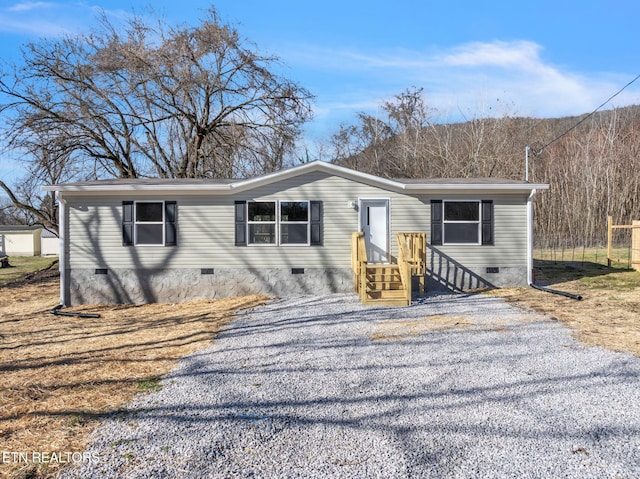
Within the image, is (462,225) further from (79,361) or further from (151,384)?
(79,361)

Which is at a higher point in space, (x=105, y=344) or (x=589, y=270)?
(x=589, y=270)

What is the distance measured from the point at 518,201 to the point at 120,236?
9.54 m

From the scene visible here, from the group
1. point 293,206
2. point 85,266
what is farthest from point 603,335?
point 85,266

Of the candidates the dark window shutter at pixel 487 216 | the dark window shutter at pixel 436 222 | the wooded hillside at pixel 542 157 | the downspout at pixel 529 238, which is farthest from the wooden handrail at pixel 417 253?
the wooded hillside at pixel 542 157

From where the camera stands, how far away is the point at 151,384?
4.66m

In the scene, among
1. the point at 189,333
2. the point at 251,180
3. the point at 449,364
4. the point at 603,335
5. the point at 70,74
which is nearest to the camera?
the point at 449,364

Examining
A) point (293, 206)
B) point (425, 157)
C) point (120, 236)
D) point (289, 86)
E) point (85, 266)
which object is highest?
point (289, 86)

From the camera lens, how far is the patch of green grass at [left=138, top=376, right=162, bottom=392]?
4.51 meters

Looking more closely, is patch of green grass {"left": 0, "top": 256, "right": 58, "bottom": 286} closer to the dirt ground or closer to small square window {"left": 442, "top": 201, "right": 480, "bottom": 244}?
the dirt ground

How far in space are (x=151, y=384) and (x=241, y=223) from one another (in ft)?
21.2

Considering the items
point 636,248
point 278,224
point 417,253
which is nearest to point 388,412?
point 417,253

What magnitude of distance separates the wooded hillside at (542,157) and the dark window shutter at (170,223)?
14.8 meters

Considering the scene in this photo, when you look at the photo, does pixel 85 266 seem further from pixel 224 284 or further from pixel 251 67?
pixel 251 67

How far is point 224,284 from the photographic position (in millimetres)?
10906
